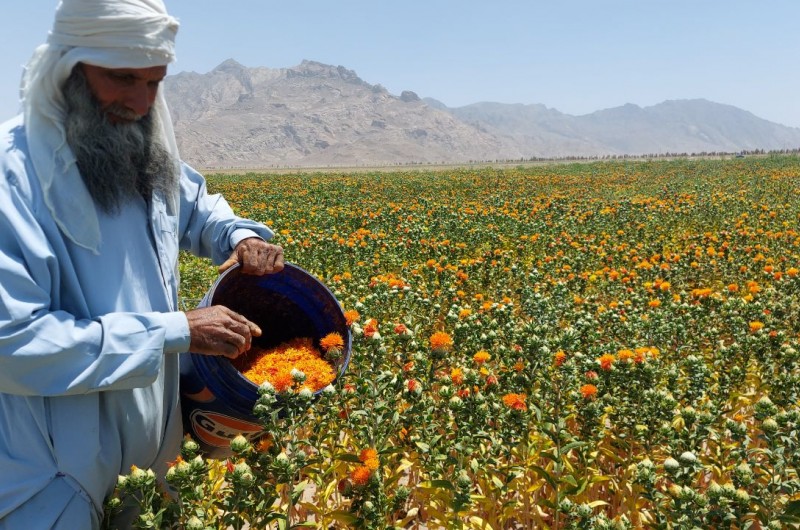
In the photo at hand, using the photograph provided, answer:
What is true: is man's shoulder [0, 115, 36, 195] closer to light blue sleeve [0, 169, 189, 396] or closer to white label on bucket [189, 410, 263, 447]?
light blue sleeve [0, 169, 189, 396]

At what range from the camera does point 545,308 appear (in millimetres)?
4578

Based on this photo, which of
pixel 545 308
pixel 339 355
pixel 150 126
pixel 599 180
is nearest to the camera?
pixel 150 126

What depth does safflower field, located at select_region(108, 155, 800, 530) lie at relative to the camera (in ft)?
5.85

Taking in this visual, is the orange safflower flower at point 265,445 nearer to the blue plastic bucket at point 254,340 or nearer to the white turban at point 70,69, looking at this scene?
the blue plastic bucket at point 254,340

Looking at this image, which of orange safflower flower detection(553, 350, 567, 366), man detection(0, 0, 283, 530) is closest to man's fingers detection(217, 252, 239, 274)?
man detection(0, 0, 283, 530)

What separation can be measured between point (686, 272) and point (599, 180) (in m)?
16.8

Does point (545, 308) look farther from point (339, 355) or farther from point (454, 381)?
point (339, 355)

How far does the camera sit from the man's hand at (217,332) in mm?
1604

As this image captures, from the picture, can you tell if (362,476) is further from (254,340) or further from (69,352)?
(69,352)

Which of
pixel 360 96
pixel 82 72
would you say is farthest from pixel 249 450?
pixel 360 96

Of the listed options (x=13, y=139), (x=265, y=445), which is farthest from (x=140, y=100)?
(x=265, y=445)

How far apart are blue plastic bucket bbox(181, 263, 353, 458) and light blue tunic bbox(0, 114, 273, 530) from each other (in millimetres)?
163

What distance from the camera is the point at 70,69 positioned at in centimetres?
155

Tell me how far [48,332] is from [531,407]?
1.73 m
